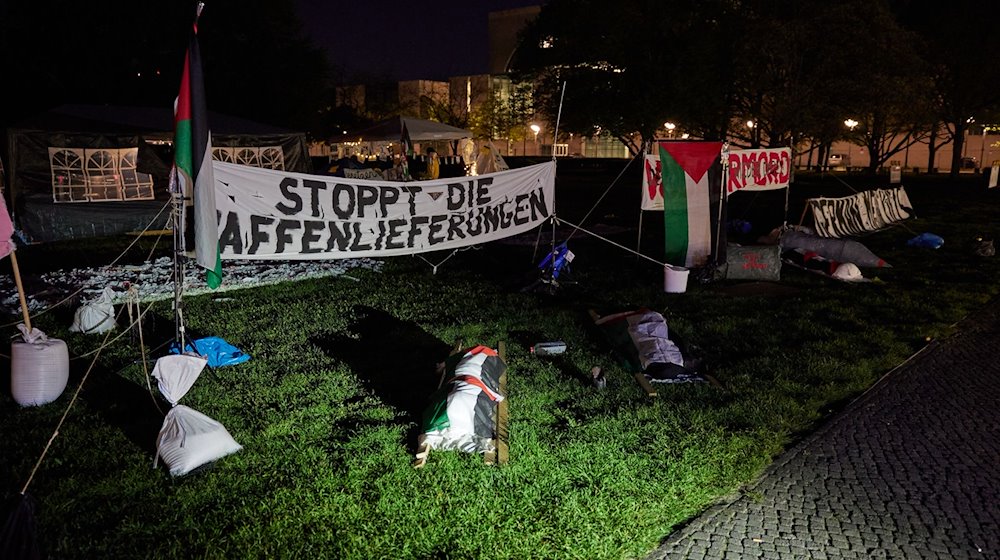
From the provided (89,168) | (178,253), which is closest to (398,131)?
(89,168)

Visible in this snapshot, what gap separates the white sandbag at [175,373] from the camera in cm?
473

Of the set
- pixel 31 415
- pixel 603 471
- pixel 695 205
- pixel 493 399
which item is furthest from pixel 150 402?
pixel 695 205

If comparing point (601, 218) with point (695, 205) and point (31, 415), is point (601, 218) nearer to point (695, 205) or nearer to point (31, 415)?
point (695, 205)

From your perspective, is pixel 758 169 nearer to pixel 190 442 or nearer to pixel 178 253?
pixel 178 253

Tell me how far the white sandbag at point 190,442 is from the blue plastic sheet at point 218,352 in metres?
1.76

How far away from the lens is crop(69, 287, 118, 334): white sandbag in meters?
7.27

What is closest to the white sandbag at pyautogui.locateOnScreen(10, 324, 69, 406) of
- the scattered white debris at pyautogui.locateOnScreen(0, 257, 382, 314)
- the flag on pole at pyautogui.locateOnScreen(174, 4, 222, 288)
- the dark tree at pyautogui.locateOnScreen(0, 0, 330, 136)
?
the flag on pole at pyautogui.locateOnScreen(174, 4, 222, 288)

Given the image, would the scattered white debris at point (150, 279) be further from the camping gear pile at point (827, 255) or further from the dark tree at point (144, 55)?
the dark tree at point (144, 55)

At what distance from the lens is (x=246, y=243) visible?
633cm

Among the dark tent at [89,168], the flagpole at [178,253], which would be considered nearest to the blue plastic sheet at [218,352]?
the flagpole at [178,253]

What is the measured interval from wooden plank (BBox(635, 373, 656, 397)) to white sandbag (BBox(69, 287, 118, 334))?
17.7 feet

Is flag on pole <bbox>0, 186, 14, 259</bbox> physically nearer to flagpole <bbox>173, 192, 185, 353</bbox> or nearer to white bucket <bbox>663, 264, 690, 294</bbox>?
flagpole <bbox>173, 192, 185, 353</bbox>

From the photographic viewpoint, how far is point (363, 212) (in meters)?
7.54

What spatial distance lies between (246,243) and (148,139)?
12.5 m
